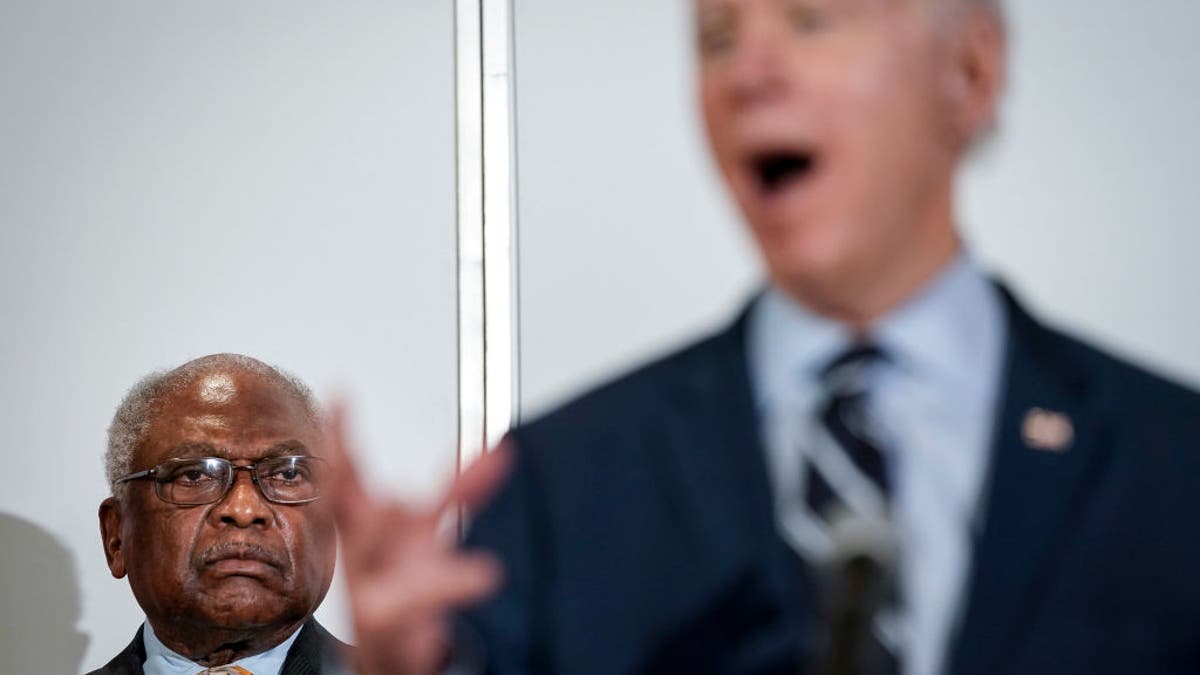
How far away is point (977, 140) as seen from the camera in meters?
1.22

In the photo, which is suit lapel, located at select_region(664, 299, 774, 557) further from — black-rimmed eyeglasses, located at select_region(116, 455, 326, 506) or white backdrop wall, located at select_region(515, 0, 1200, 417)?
black-rimmed eyeglasses, located at select_region(116, 455, 326, 506)

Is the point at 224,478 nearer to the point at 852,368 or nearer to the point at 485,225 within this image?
the point at 485,225

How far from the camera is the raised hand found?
2.95 ft

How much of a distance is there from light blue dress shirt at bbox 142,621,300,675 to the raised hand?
0.79 m

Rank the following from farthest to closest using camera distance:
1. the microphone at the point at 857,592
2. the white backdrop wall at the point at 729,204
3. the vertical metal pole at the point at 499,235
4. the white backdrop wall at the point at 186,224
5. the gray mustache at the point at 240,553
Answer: the gray mustache at the point at 240,553
the white backdrop wall at the point at 186,224
the vertical metal pole at the point at 499,235
the white backdrop wall at the point at 729,204
the microphone at the point at 857,592

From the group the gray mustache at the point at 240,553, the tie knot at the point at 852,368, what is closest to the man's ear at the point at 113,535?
the gray mustache at the point at 240,553

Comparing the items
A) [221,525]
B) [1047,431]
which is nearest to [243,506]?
[221,525]

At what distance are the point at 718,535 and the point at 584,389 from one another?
0.22m

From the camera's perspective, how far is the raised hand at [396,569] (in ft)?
2.95

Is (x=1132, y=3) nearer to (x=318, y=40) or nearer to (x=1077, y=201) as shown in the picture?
(x=1077, y=201)

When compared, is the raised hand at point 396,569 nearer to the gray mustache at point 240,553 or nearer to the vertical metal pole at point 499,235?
the vertical metal pole at point 499,235

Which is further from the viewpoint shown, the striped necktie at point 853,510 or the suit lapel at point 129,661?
the suit lapel at point 129,661

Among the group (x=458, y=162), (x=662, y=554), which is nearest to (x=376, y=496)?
(x=662, y=554)

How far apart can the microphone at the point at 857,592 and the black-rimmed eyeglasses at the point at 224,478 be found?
0.84m
